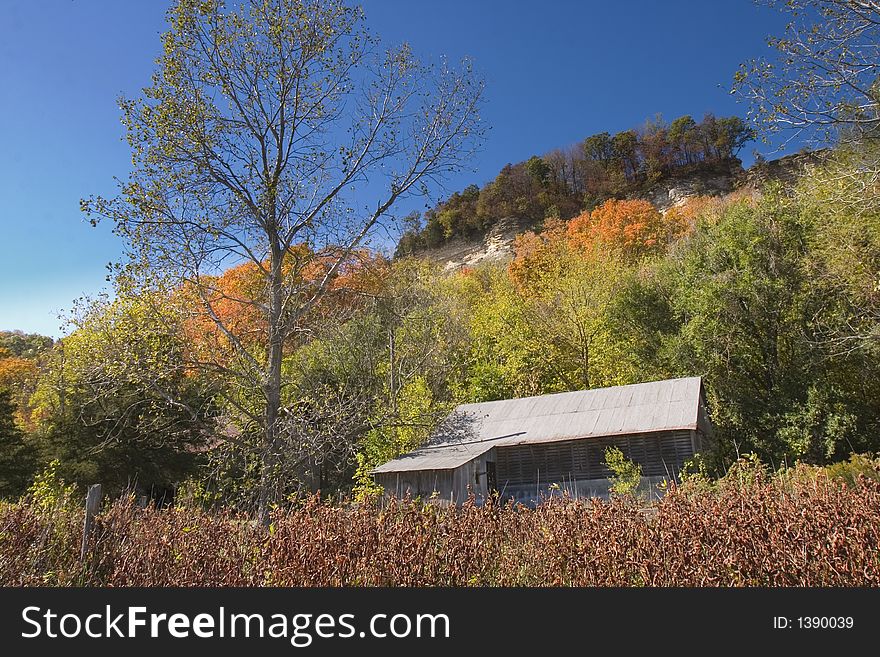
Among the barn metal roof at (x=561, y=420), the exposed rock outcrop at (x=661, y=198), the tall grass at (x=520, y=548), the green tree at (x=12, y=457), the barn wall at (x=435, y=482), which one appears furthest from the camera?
the exposed rock outcrop at (x=661, y=198)

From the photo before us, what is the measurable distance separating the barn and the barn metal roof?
0.03 meters

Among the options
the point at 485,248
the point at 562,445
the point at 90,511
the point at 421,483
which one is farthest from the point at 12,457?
the point at 485,248

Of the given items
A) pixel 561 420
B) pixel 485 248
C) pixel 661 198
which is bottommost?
pixel 561 420

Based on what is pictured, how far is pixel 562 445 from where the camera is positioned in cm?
1900

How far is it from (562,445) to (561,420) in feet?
2.88

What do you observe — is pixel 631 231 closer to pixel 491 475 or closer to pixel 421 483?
pixel 491 475

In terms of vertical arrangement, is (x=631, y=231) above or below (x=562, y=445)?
above

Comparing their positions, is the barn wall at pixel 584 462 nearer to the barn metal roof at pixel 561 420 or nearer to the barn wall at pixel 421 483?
the barn metal roof at pixel 561 420

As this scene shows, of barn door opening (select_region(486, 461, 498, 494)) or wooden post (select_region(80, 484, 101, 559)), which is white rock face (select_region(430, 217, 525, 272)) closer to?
barn door opening (select_region(486, 461, 498, 494))

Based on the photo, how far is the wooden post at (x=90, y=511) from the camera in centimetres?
623

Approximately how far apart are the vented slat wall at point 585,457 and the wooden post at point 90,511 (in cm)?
1283

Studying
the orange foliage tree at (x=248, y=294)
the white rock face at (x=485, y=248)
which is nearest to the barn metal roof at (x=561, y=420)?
the orange foliage tree at (x=248, y=294)

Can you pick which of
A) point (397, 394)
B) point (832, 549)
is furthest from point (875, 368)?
point (832, 549)

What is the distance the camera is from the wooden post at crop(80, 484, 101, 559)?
20.4 feet
